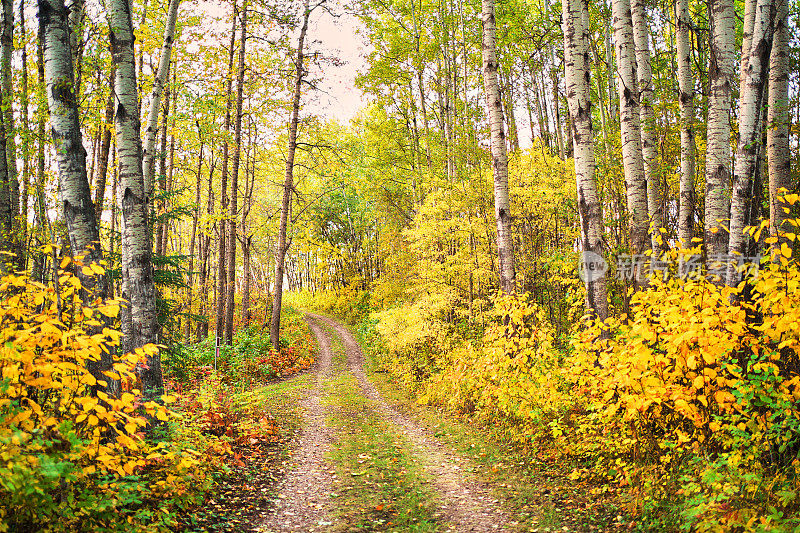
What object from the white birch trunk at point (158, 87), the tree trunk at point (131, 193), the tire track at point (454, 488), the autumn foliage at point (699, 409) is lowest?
the tire track at point (454, 488)

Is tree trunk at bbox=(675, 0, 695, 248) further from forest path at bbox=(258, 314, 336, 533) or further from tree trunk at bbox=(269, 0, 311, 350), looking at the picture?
tree trunk at bbox=(269, 0, 311, 350)

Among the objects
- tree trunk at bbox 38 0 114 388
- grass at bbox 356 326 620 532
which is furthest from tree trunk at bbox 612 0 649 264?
tree trunk at bbox 38 0 114 388

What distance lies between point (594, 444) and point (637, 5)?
665 centimetres

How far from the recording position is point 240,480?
5.68 meters

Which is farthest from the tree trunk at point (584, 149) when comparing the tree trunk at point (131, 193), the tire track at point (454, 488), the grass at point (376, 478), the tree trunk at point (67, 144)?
the tree trunk at point (67, 144)

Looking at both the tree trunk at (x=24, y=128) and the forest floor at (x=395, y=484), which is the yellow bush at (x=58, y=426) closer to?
the forest floor at (x=395, y=484)

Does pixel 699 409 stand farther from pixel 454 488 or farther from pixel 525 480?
pixel 454 488

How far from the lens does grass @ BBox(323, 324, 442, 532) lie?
478cm

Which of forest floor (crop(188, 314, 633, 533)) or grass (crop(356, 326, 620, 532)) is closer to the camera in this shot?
grass (crop(356, 326, 620, 532))

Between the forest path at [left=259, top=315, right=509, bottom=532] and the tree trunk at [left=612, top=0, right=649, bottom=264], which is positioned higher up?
the tree trunk at [left=612, top=0, right=649, bottom=264]

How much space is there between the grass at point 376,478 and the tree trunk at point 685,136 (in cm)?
504

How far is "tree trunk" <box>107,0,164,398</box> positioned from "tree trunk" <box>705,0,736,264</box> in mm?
6469

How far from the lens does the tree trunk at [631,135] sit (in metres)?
6.36

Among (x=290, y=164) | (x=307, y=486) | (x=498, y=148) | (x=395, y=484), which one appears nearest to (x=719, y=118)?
(x=498, y=148)
